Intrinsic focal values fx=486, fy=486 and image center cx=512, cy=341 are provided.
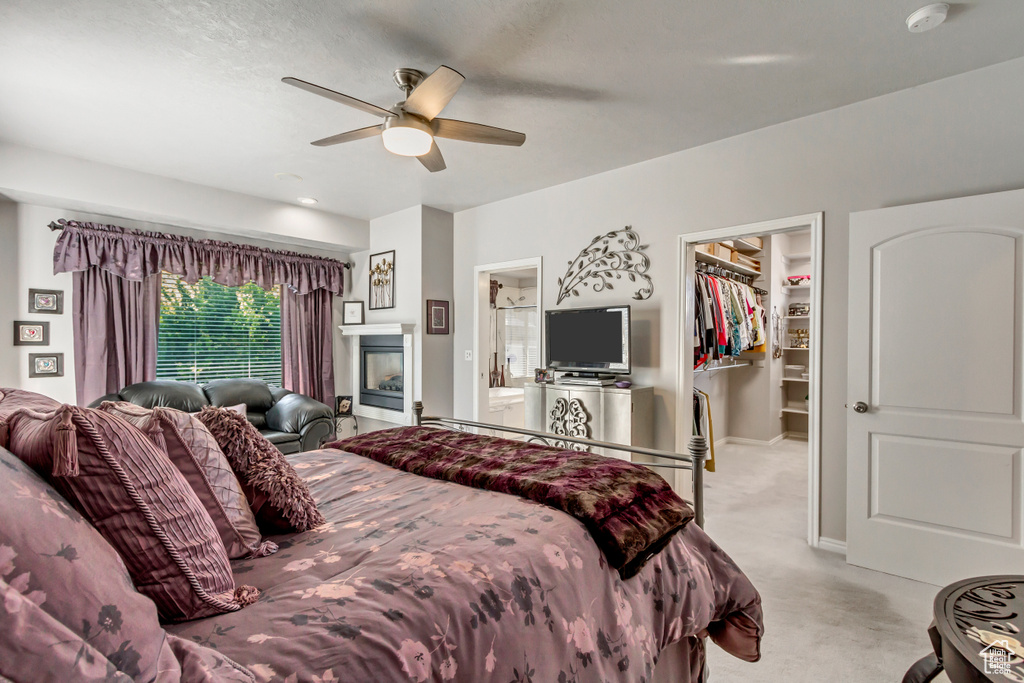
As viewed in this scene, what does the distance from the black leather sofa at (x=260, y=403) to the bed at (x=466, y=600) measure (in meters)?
2.73

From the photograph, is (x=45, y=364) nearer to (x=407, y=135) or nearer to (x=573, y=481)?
(x=407, y=135)

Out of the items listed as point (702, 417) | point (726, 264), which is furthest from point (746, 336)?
point (702, 417)

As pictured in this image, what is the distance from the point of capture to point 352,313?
18.6 feet

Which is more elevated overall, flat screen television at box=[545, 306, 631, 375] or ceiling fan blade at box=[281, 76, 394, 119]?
ceiling fan blade at box=[281, 76, 394, 119]

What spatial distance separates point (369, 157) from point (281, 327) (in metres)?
2.50

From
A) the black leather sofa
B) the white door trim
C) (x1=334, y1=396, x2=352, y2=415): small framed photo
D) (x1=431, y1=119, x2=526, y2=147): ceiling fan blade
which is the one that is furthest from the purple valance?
(x1=431, y1=119, x2=526, y2=147): ceiling fan blade

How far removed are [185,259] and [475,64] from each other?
140 inches

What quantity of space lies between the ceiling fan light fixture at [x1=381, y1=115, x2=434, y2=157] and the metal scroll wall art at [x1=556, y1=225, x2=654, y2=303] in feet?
6.20

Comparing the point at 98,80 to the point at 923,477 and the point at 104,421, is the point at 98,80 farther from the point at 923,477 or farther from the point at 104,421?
the point at 923,477

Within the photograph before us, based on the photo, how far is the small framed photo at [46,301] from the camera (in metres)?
3.76

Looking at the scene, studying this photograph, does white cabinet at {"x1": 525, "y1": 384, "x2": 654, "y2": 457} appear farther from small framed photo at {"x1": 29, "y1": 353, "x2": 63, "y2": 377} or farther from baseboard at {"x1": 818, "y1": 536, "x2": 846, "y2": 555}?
small framed photo at {"x1": 29, "y1": 353, "x2": 63, "y2": 377}

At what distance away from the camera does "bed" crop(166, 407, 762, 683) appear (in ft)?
2.81

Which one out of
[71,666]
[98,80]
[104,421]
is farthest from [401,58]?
[71,666]

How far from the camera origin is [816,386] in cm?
295
